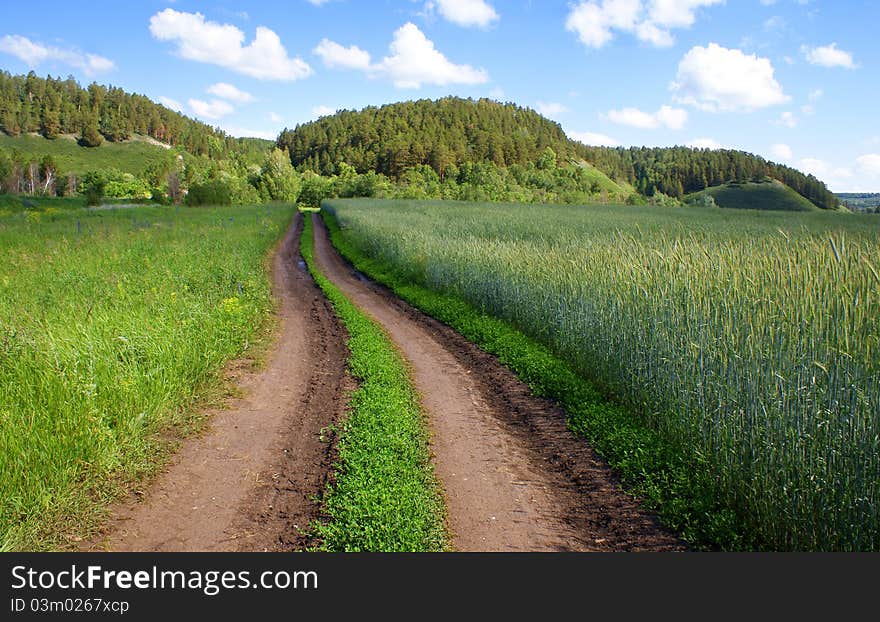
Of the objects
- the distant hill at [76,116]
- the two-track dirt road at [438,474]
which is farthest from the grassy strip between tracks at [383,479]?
the distant hill at [76,116]

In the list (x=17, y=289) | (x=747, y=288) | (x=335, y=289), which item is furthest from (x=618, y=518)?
(x=335, y=289)

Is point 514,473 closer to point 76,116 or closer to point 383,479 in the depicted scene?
point 383,479

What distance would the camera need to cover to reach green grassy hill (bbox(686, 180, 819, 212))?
141 metres

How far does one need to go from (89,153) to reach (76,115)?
59.7 feet

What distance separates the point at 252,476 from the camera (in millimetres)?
5980

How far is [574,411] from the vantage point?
781 cm

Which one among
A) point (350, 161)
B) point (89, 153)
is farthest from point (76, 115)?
point (350, 161)

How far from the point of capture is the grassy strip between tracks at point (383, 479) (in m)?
4.73

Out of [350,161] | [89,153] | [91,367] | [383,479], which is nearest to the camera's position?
[383,479]

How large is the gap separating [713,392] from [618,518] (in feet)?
5.90

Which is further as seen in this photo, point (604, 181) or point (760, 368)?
point (604, 181)

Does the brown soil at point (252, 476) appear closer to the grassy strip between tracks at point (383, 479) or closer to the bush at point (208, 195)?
the grassy strip between tracks at point (383, 479)

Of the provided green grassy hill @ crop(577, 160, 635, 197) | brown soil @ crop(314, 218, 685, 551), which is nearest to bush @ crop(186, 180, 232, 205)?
brown soil @ crop(314, 218, 685, 551)

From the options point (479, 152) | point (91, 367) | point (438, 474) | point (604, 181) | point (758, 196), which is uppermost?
point (479, 152)
